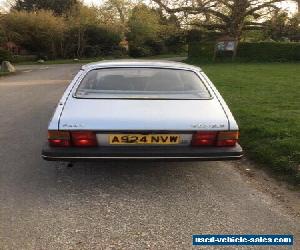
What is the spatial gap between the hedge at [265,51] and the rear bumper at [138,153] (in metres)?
26.9

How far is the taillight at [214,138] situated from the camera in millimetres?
4160

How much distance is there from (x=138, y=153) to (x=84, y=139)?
597 millimetres

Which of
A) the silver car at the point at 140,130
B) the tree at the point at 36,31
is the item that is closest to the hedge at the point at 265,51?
the tree at the point at 36,31

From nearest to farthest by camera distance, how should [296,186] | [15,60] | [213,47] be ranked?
[296,186], [213,47], [15,60]

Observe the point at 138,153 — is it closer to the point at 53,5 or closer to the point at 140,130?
the point at 140,130

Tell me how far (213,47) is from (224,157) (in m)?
27.9

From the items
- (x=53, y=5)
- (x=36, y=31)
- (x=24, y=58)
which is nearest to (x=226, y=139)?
(x=24, y=58)

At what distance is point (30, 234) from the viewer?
3.34 metres

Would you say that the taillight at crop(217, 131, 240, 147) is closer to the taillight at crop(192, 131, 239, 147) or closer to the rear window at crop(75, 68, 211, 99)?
the taillight at crop(192, 131, 239, 147)

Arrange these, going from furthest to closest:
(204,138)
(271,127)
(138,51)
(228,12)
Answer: (138,51) < (228,12) < (271,127) < (204,138)

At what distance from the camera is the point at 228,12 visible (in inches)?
1321

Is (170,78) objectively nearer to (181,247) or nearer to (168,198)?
(168,198)

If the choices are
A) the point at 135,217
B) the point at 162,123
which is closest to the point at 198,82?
the point at 162,123

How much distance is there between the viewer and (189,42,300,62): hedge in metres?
28.8
